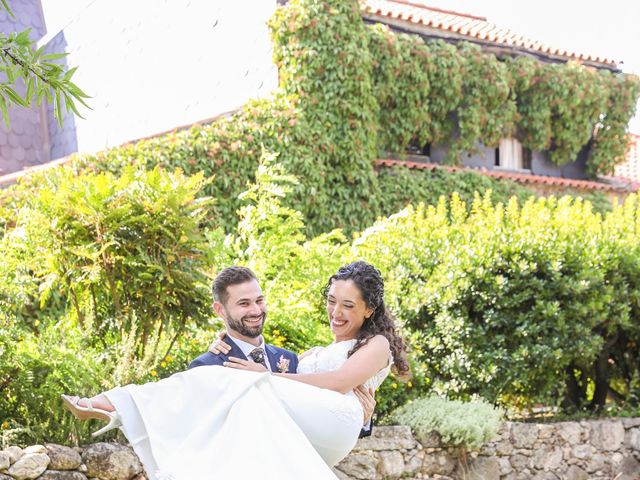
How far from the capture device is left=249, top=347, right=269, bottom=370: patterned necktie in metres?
4.20

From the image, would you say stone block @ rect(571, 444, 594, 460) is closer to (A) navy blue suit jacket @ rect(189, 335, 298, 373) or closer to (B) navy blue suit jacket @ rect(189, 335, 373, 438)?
(B) navy blue suit jacket @ rect(189, 335, 373, 438)

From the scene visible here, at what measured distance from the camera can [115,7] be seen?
2059 cm

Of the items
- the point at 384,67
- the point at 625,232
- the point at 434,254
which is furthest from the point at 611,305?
the point at 384,67

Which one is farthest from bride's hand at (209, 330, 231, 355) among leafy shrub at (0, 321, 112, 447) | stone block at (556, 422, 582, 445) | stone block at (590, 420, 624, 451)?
stone block at (590, 420, 624, 451)

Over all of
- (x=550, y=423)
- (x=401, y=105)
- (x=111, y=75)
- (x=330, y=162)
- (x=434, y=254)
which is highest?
(x=111, y=75)

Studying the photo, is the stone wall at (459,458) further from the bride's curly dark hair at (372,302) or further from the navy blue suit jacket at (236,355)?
the bride's curly dark hair at (372,302)

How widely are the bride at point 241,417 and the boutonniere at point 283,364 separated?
215mm

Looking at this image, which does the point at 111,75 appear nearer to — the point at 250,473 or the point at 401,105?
the point at 401,105

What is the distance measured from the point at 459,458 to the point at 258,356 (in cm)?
544

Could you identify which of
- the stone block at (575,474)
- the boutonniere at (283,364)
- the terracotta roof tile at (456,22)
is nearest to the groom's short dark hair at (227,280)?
the boutonniere at (283,364)

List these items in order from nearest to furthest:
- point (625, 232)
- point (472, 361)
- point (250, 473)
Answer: point (250, 473), point (472, 361), point (625, 232)

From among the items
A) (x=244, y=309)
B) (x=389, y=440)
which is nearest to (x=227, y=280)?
(x=244, y=309)

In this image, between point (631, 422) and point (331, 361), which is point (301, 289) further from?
point (331, 361)

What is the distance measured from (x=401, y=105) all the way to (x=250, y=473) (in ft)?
45.7
